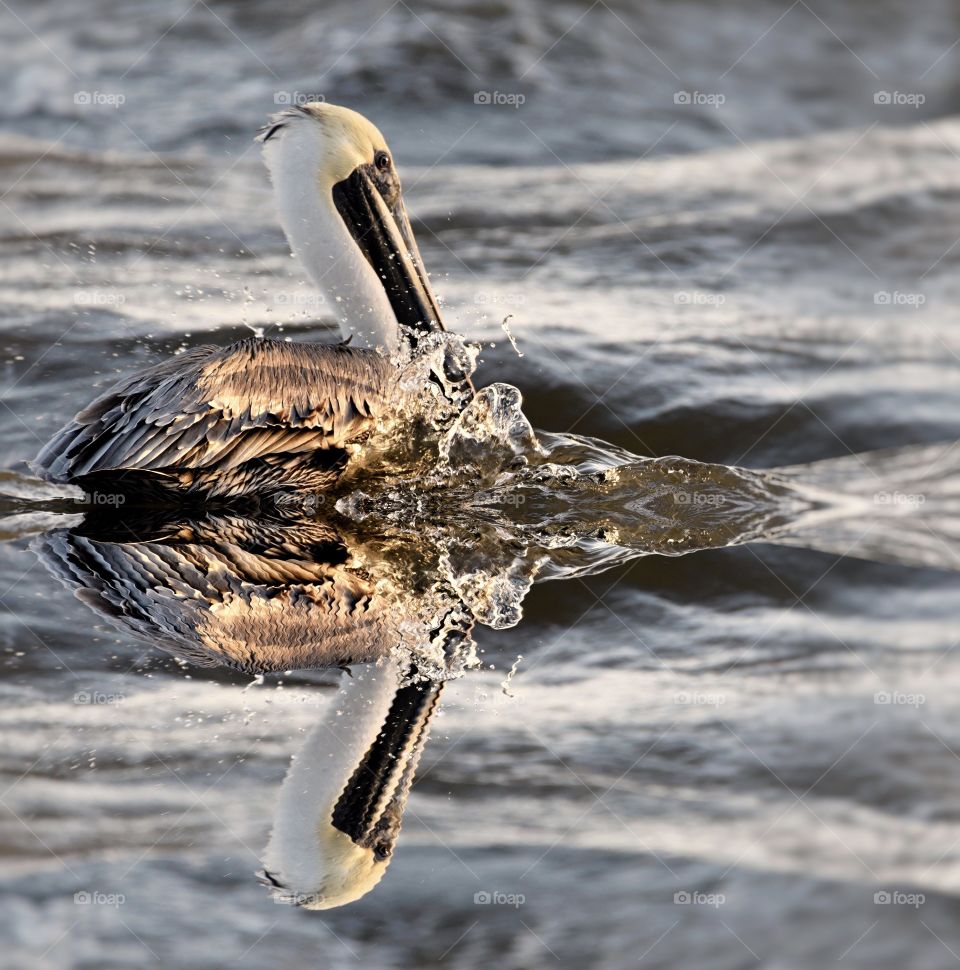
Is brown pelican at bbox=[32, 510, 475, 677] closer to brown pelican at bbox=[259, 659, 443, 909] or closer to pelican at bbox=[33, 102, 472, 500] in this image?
brown pelican at bbox=[259, 659, 443, 909]

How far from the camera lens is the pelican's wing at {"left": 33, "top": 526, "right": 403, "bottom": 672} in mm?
4297

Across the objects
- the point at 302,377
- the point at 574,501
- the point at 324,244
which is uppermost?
the point at 324,244

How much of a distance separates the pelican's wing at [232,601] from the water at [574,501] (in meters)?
0.08

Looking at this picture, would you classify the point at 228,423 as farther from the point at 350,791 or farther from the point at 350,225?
the point at 350,791

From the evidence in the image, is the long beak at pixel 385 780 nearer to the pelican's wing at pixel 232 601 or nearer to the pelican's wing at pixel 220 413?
the pelican's wing at pixel 232 601

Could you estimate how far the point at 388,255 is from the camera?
5.96 metres

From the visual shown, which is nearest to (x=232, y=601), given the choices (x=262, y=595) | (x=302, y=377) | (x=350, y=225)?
(x=262, y=595)

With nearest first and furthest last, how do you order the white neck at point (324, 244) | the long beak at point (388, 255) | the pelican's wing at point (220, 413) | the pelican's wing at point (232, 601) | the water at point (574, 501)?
1. the water at point (574, 501)
2. the pelican's wing at point (232, 601)
3. the pelican's wing at point (220, 413)
4. the white neck at point (324, 244)
5. the long beak at point (388, 255)

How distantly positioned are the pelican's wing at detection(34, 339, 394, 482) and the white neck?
329 millimetres

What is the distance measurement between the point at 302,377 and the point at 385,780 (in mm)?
1994

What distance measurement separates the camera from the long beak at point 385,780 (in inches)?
154

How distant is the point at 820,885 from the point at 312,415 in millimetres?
2858

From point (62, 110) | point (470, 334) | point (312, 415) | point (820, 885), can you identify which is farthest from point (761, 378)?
point (62, 110)

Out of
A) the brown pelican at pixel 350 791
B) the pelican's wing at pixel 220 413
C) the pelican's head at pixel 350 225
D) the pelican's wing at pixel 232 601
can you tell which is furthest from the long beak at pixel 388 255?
the brown pelican at pixel 350 791
